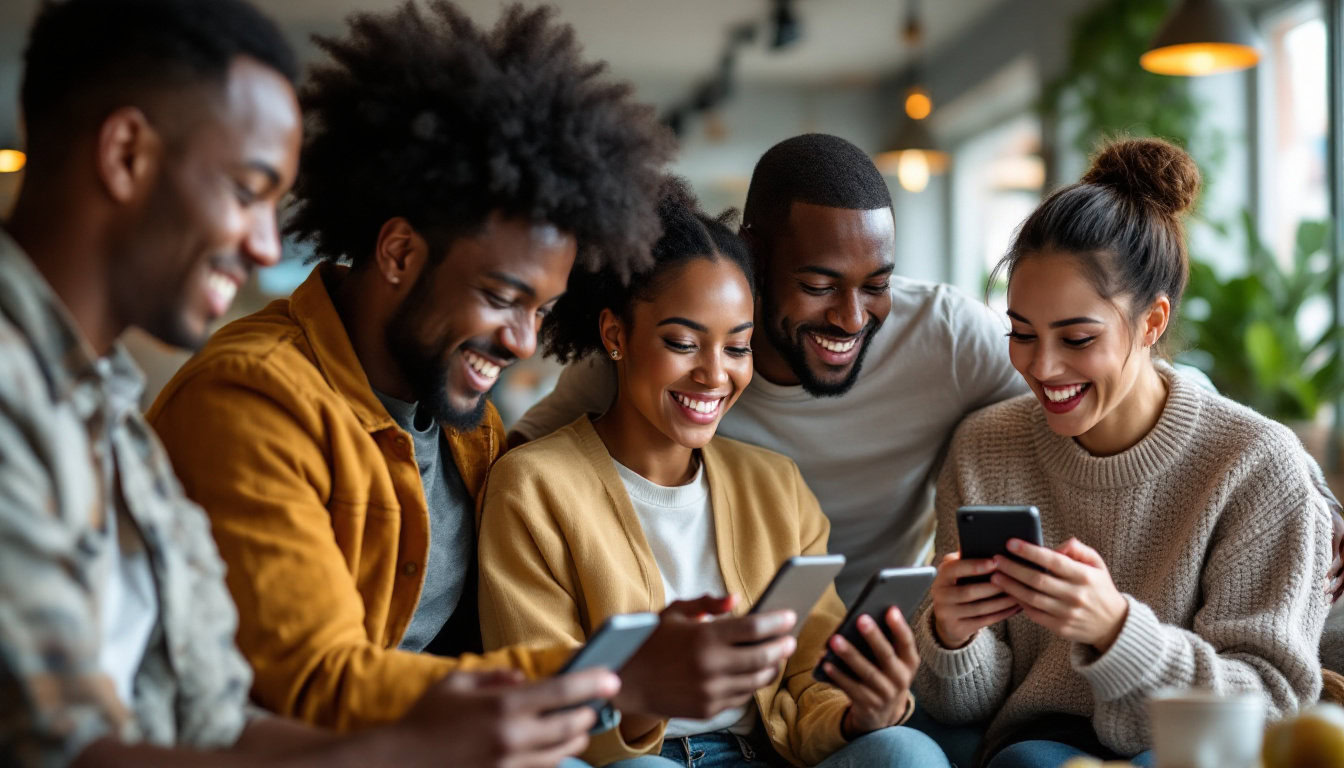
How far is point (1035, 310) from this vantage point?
6.66ft

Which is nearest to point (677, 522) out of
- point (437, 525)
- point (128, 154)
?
point (437, 525)

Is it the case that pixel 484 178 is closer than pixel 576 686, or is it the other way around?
pixel 576 686

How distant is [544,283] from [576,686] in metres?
0.65

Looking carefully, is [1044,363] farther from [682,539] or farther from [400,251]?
[400,251]

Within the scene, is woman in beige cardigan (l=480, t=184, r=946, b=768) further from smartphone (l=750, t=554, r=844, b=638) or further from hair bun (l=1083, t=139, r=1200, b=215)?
hair bun (l=1083, t=139, r=1200, b=215)

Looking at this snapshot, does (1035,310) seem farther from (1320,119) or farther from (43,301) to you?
(1320,119)

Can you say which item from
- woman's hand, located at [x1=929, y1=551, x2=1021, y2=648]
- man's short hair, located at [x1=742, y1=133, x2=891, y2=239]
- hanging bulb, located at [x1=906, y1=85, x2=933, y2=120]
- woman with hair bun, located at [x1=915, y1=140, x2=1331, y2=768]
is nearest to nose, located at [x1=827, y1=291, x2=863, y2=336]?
man's short hair, located at [x1=742, y1=133, x2=891, y2=239]

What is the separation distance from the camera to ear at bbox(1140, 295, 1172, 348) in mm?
2072

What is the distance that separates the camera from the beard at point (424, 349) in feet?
5.52

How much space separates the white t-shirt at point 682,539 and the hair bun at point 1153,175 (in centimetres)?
93

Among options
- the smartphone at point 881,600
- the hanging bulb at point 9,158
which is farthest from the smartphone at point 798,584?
the hanging bulb at point 9,158

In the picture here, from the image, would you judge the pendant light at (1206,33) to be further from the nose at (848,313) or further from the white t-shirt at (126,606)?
the white t-shirt at (126,606)

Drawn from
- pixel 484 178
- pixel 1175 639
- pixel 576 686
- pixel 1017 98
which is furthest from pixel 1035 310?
pixel 1017 98

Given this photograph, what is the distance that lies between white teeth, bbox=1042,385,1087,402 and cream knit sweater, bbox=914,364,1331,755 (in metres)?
0.13
